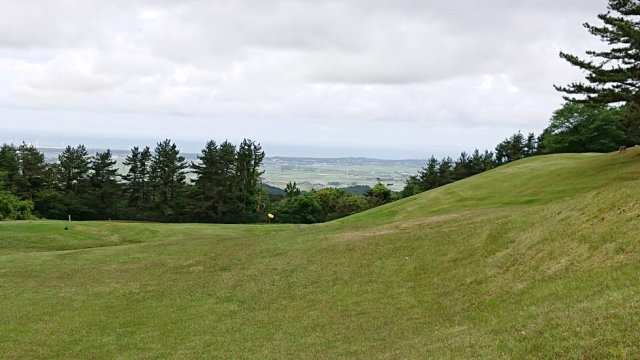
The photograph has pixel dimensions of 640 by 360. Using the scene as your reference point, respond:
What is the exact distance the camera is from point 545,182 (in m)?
41.8

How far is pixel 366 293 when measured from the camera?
64.6ft

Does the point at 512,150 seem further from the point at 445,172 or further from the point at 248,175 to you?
the point at 248,175

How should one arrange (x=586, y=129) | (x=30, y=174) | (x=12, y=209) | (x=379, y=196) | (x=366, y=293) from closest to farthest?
(x=366, y=293)
(x=12, y=209)
(x=586, y=129)
(x=30, y=174)
(x=379, y=196)

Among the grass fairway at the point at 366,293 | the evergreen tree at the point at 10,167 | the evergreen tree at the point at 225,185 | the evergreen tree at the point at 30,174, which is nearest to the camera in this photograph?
the grass fairway at the point at 366,293

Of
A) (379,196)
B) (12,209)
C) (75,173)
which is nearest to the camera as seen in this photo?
(12,209)

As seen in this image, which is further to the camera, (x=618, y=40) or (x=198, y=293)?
(x=618, y=40)

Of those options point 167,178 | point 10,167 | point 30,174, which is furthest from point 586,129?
point 10,167

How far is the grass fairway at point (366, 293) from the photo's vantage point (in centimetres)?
1116

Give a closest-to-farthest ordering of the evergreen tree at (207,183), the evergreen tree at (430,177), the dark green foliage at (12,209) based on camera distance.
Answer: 1. the dark green foliage at (12,209)
2. the evergreen tree at (207,183)
3. the evergreen tree at (430,177)

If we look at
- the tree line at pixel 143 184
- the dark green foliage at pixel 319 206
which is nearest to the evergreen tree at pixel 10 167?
the tree line at pixel 143 184

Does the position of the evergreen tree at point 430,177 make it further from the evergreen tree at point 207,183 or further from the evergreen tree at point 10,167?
the evergreen tree at point 10,167

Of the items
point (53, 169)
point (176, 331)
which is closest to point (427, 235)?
point (176, 331)

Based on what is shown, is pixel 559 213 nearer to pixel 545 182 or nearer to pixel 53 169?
pixel 545 182

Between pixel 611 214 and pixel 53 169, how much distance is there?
113353mm
